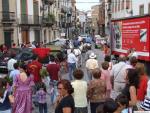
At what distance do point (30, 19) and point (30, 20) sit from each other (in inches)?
4.2

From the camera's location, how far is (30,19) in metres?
44.7

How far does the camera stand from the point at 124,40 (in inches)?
952

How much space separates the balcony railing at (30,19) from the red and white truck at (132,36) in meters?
15.9

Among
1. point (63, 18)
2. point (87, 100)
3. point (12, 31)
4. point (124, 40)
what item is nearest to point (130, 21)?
point (124, 40)

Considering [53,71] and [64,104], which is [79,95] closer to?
[64,104]

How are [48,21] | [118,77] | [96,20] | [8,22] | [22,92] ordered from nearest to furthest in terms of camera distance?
1. [22,92]
2. [118,77]
3. [8,22]
4. [48,21]
5. [96,20]

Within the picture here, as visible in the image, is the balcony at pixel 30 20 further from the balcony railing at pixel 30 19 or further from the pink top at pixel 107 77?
the pink top at pixel 107 77

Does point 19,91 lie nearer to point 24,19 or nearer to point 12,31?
point 12,31

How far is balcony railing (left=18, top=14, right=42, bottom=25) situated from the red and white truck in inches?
628

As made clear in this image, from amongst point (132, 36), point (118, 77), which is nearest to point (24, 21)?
point (132, 36)

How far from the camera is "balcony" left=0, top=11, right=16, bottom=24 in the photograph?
36.8m

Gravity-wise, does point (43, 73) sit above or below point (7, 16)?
below

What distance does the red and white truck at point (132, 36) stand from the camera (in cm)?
2003

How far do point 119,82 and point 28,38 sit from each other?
34.0 m
